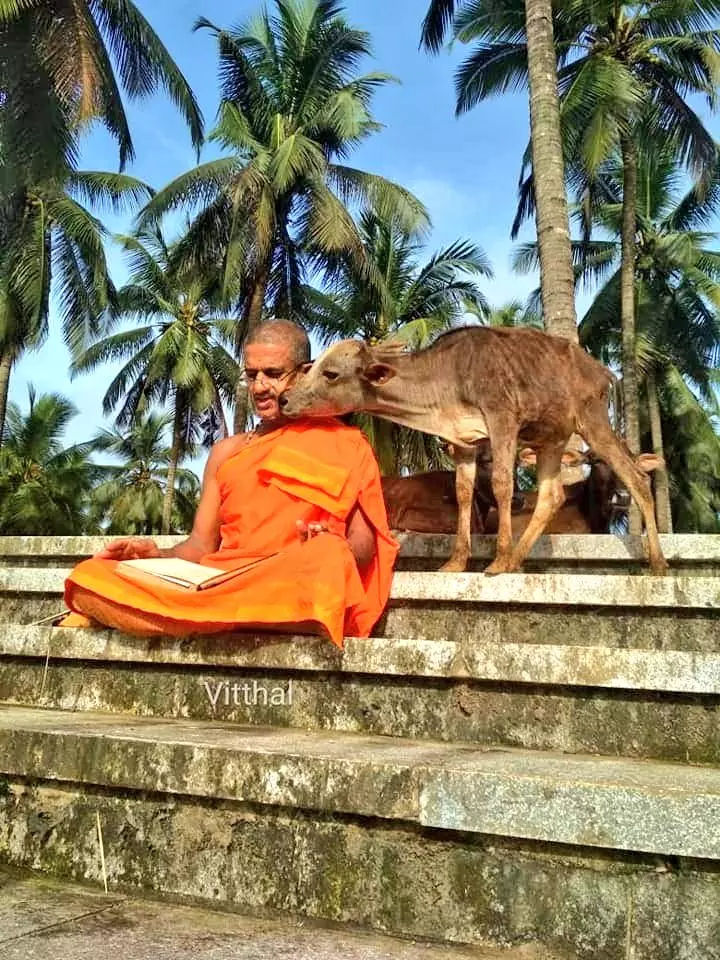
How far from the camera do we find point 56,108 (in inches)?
744

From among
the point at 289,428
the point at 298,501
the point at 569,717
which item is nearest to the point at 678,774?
the point at 569,717

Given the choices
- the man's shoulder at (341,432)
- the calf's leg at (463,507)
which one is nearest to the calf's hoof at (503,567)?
the calf's leg at (463,507)

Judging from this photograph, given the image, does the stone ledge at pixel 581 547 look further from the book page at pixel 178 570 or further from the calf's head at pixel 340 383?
the book page at pixel 178 570

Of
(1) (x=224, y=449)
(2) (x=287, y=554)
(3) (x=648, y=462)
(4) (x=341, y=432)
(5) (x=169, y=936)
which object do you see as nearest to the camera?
(5) (x=169, y=936)

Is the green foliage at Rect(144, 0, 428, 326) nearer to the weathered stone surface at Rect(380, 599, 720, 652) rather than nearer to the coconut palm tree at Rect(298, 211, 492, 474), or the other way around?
the coconut palm tree at Rect(298, 211, 492, 474)

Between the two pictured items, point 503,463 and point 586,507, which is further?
point 586,507

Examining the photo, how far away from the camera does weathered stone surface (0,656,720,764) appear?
3021 millimetres

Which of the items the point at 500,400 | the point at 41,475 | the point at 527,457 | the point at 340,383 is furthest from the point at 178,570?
the point at 41,475

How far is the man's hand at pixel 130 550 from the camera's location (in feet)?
14.0

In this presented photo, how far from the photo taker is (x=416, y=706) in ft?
10.8

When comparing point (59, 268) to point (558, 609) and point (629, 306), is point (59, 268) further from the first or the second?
point (558, 609)

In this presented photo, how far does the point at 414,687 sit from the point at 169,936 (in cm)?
137

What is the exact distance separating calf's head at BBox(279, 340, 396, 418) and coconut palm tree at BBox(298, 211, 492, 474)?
19366 mm

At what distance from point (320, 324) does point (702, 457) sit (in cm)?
1731
